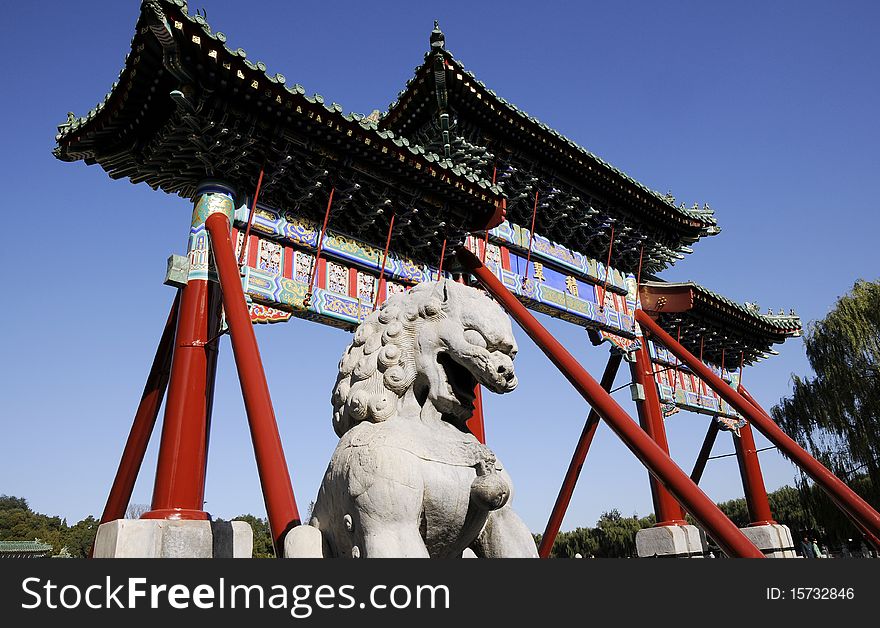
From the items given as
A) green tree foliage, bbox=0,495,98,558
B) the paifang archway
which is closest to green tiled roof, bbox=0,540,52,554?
green tree foliage, bbox=0,495,98,558

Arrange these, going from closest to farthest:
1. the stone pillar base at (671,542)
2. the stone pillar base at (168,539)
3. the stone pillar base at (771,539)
Result: the stone pillar base at (168,539) < the stone pillar base at (671,542) < the stone pillar base at (771,539)

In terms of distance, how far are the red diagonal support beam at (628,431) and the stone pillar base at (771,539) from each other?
7722mm

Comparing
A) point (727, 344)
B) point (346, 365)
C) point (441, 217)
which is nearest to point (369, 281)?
point (441, 217)

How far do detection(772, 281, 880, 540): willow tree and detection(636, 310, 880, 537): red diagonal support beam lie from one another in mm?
7003

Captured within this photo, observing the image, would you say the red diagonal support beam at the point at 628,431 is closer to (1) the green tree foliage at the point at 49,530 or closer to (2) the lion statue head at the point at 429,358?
(2) the lion statue head at the point at 429,358

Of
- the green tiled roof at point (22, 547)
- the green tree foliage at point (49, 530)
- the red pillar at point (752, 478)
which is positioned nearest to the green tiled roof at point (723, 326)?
the red pillar at point (752, 478)

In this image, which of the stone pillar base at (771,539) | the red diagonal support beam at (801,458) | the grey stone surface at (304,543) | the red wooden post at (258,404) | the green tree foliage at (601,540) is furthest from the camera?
the green tree foliage at (601,540)

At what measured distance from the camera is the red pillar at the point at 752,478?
42.2ft

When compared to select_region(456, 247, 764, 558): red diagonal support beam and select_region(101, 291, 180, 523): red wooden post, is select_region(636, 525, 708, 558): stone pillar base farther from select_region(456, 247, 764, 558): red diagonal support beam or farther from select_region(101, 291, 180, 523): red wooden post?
select_region(101, 291, 180, 523): red wooden post

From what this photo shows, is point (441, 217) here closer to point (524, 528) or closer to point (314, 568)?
point (524, 528)

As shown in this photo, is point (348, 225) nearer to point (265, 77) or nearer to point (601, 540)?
point (265, 77)

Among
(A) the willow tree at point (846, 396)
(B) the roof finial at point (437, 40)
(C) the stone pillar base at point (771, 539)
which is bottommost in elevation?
(C) the stone pillar base at point (771, 539)

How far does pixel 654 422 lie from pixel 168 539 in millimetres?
8251

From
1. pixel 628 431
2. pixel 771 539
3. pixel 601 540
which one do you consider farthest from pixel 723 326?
pixel 601 540
